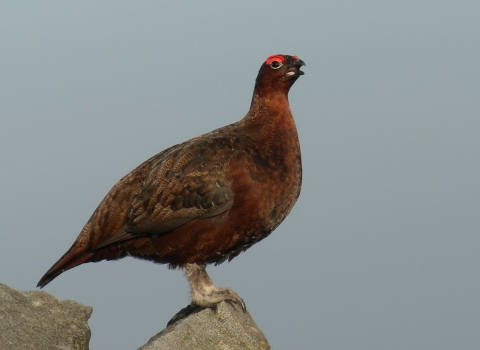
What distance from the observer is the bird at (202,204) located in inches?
281

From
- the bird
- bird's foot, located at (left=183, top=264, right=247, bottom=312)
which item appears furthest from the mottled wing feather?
bird's foot, located at (left=183, top=264, right=247, bottom=312)

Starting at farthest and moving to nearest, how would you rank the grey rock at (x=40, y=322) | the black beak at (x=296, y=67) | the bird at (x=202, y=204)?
1. the black beak at (x=296, y=67)
2. the bird at (x=202, y=204)
3. the grey rock at (x=40, y=322)

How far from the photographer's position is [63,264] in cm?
780

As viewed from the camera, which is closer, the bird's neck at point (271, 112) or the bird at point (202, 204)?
the bird at point (202, 204)

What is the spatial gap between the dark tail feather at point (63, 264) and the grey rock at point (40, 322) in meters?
0.58

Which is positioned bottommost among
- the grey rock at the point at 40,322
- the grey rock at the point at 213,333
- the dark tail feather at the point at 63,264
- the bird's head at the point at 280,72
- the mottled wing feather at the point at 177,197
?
the grey rock at the point at 213,333

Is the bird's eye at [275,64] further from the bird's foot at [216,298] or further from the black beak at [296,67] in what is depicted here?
the bird's foot at [216,298]

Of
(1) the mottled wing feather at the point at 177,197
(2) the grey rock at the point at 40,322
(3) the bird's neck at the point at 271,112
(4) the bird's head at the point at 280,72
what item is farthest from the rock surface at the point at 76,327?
(4) the bird's head at the point at 280,72

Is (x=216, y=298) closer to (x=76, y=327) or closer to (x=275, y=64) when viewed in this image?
(x=76, y=327)

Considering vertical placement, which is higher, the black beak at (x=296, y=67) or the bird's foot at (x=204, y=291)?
the black beak at (x=296, y=67)

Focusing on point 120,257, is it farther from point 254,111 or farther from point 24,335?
point 254,111

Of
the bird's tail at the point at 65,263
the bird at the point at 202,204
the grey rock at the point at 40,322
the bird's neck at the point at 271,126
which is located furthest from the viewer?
the bird's tail at the point at 65,263

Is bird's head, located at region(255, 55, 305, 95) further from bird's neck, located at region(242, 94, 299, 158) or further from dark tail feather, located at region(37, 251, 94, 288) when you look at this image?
dark tail feather, located at region(37, 251, 94, 288)

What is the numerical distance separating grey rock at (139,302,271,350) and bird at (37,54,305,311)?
36 cm
